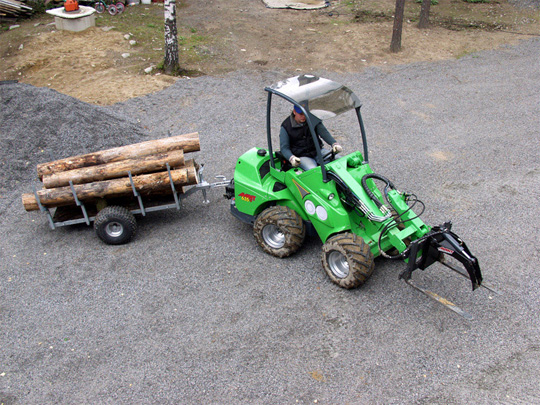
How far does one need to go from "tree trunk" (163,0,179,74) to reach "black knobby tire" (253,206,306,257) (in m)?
7.85

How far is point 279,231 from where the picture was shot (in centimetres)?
659

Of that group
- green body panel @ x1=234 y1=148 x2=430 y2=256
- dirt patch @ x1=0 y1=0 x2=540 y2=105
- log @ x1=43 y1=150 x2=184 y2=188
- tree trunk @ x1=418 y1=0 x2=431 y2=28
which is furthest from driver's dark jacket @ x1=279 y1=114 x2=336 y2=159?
tree trunk @ x1=418 y1=0 x2=431 y2=28

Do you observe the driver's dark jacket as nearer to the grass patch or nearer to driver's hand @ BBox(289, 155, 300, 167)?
driver's hand @ BBox(289, 155, 300, 167)

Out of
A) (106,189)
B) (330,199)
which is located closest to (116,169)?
(106,189)

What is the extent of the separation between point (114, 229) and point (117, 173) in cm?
86

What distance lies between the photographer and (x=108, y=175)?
7078mm

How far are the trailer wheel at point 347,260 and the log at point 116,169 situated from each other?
2.80 metres

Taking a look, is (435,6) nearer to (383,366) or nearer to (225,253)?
(225,253)

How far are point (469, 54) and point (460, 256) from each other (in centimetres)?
1100

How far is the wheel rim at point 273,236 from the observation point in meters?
6.57

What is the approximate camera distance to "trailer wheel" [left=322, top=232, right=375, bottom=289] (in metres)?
5.61

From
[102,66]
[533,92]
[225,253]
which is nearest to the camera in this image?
[225,253]

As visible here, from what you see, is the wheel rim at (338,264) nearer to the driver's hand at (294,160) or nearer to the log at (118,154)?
the driver's hand at (294,160)

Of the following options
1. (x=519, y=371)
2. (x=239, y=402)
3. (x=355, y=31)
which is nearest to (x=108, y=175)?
(x=239, y=402)
